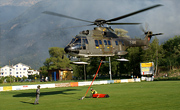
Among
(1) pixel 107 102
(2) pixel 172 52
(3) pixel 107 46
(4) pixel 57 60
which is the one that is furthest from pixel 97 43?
(4) pixel 57 60

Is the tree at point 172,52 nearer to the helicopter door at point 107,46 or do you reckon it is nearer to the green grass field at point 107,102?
the green grass field at point 107,102

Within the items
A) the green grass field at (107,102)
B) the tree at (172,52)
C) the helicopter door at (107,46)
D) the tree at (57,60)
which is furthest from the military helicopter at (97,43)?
the tree at (57,60)

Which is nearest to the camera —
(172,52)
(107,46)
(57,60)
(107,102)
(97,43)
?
(107,102)

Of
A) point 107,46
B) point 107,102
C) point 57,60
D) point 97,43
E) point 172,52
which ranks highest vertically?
point 172,52

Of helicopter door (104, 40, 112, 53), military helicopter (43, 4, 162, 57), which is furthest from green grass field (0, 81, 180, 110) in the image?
helicopter door (104, 40, 112, 53)

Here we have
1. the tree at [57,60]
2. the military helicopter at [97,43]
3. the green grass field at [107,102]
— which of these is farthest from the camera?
the tree at [57,60]

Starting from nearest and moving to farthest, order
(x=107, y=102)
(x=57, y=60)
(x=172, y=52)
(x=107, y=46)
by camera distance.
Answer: (x=107, y=102) < (x=107, y=46) < (x=172, y=52) < (x=57, y=60)

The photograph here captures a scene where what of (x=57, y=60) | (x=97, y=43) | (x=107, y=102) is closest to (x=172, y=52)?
(x=57, y=60)

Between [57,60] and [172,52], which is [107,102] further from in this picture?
[57,60]

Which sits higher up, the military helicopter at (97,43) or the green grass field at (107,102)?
the military helicopter at (97,43)

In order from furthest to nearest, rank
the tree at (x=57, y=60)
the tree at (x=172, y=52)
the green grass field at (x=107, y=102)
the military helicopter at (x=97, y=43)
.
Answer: the tree at (x=57, y=60)
the tree at (x=172, y=52)
the military helicopter at (x=97, y=43)
the green grass field at (x=107, y=102)

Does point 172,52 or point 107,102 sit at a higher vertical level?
point 172,52

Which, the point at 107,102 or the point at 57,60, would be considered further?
the point at 57,60

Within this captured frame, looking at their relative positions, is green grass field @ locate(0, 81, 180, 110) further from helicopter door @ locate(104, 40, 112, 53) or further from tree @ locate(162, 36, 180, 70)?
tree @ locate(162, 36, 180, 70)
